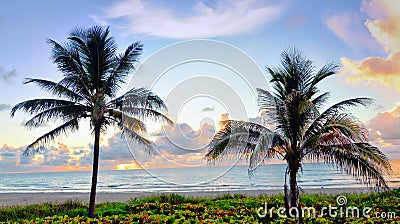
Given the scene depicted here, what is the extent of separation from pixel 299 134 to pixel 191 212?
3.71 m

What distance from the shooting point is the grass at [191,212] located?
31.3 ft

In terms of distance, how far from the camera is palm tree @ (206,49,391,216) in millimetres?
10586

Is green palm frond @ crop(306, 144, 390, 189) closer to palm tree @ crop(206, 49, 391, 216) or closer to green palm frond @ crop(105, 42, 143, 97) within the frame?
palm tree @ crop(206, 49, 391, 216)

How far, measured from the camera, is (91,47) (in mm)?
14516

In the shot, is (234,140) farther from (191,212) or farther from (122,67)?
(122,67)

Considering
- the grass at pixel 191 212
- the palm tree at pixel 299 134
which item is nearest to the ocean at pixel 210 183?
the grass at pixel 191 212

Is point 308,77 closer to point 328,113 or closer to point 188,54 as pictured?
point 328,113

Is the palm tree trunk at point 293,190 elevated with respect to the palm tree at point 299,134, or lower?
lower

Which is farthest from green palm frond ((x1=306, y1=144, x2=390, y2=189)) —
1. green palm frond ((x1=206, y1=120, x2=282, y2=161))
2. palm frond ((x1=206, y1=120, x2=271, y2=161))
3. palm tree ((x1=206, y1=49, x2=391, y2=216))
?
palm frond ((x1=206, y1=120, x2=271, y2=161))

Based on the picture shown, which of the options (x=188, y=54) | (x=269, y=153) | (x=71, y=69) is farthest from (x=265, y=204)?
(x=71, y=69)

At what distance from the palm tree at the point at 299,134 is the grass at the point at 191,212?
1187 millimetres

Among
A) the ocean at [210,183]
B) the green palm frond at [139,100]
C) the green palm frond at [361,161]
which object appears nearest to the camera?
the green palm frond at [361,161]

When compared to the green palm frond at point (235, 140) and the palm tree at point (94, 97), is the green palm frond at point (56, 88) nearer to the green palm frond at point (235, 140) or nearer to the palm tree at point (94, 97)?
the palm tree at point (94, 97)

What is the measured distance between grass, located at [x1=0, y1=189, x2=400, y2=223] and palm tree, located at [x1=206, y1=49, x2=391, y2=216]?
3.89 feet
